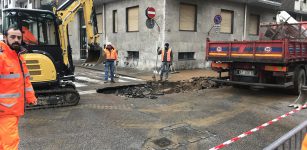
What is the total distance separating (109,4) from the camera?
20750 mm

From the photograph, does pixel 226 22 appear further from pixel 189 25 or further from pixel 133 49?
pixel 133 49

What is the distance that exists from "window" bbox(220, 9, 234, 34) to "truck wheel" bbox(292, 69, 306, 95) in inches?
395

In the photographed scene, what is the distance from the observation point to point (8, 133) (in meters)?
3.73

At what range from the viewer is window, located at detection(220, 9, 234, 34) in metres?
20.0

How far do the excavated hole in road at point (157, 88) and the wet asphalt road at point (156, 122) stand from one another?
35.2 inches

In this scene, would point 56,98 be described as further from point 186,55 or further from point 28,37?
point 186,55

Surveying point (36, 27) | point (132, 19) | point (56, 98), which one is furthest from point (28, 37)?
point (132, 19)

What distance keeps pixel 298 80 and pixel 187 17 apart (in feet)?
29.6

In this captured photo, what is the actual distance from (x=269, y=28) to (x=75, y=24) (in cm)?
1697

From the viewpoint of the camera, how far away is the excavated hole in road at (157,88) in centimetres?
1066

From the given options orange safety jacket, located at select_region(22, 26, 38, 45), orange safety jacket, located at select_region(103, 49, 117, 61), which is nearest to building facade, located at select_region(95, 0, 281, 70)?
orange safety jacket, located at select_region(103, 49, 117, 61)

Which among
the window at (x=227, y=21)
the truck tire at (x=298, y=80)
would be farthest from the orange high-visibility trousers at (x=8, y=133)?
the window at (x=227, y=21)

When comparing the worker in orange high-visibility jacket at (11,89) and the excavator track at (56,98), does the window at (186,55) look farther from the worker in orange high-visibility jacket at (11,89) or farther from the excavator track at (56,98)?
the worker in orange high-visibility jacket at (11,89)

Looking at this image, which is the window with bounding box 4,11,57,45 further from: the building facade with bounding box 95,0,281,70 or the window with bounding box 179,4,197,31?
the window with bounding box 179,4,197,31
